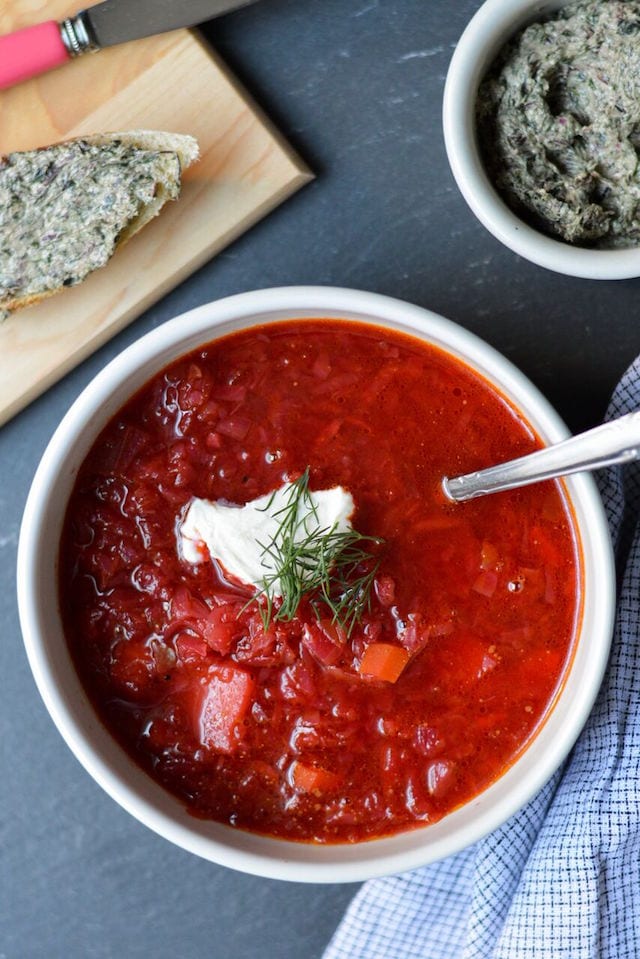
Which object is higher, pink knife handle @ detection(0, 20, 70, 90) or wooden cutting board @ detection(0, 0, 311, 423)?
pink knife handle @ detection(0, 20, 70, 90)

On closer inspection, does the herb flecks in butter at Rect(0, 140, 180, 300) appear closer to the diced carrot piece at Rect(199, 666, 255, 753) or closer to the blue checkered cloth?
the diced carrot piece at Rect(199, 666, 255, 753)

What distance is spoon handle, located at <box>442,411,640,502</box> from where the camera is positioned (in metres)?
1.99

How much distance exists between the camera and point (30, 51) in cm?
297

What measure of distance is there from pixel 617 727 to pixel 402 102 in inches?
75.1

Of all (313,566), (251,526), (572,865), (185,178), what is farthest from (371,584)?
(185,178)

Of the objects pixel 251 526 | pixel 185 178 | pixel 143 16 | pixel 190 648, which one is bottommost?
pixel 190 648

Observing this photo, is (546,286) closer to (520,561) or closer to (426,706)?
(520,561)

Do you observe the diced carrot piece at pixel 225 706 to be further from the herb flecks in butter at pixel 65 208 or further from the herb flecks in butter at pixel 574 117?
the herb flecks in butter at pixel 574 117

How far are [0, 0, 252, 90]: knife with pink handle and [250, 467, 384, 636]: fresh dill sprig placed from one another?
1390 millimetres

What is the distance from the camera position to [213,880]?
3.21m

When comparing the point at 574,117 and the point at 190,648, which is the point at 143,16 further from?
the point at 190,648

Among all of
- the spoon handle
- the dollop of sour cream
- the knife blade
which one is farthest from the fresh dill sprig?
the knife blade

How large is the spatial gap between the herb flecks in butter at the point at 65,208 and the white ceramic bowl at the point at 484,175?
0.81 meters

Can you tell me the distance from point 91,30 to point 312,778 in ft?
7.15
